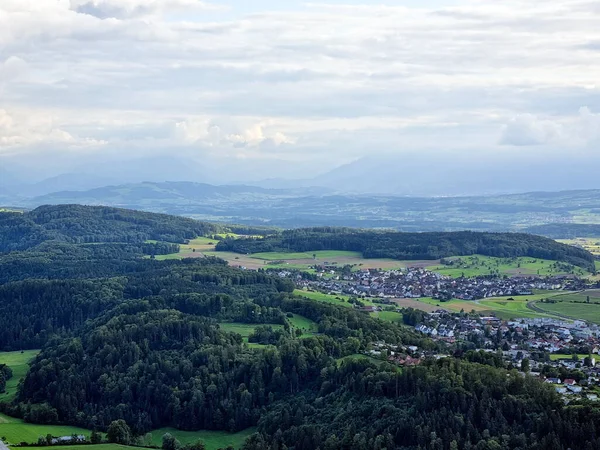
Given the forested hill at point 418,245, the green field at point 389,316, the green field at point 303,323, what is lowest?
the green field at point 389,316

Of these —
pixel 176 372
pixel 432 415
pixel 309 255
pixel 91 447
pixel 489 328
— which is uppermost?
pixel 309 255

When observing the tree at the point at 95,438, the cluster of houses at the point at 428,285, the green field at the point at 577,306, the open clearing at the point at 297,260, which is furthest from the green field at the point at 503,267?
the tree at the point at 95,438

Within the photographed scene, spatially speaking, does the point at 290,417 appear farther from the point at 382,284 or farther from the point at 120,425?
the point at 382,284

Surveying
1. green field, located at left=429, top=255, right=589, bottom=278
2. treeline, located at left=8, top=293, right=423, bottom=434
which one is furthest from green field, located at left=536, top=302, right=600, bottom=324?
green field, located at left=429, top=255, right=589, bottom=278

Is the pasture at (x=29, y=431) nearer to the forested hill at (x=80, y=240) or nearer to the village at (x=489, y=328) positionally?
the village at (x=489, y=328)

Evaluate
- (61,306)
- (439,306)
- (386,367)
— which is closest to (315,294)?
(439,306)

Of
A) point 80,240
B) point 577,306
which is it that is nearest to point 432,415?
point 577,306

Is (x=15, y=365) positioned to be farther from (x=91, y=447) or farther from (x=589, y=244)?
(x=589, y=244)
